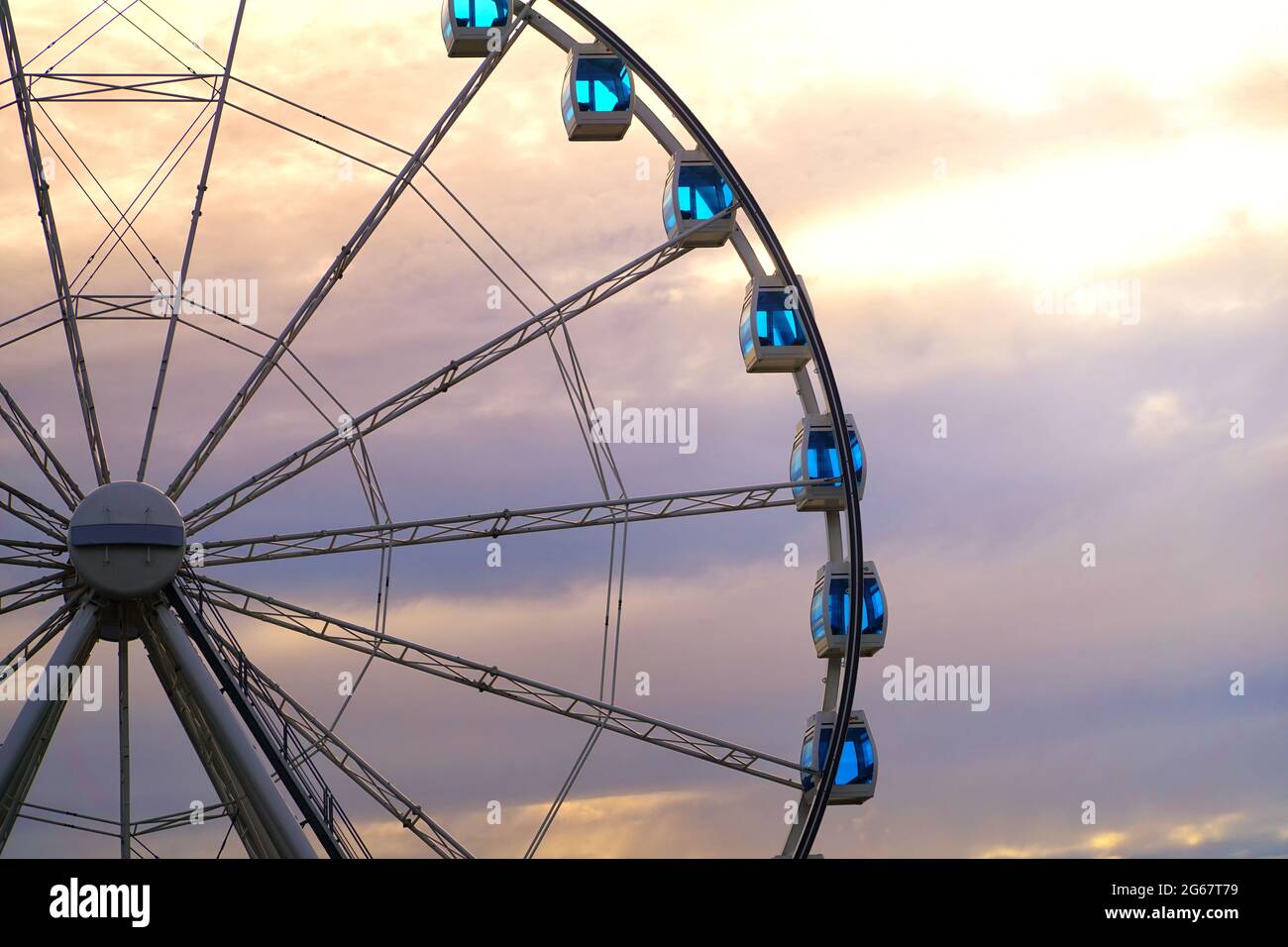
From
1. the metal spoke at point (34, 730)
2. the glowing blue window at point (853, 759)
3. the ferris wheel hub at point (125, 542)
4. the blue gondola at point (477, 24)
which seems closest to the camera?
the metal spoke at point (34, 730)

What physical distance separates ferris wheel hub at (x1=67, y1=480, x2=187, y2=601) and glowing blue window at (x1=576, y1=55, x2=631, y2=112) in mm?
8364

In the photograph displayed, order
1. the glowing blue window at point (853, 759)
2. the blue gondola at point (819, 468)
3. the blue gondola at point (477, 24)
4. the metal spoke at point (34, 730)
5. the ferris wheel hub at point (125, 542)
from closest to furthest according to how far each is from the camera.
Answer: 1. the metal spoke at point (34, 730)
2. the ferris wheel hub at point (125, 542)
3. the glowing blue window at point (853, 759)
4. the blue gondola at point (819, 468)
5. the blue gondola at point (477, 24)

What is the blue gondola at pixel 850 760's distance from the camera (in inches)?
1085

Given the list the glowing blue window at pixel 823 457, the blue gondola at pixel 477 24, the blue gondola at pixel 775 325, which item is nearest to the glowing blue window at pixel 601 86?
the blue gondola at pixel 477 24

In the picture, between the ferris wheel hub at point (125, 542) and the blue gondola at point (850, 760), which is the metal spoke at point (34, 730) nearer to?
the ferris wheel hub at point (125, 542)

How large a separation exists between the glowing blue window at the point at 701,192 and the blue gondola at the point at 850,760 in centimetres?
713

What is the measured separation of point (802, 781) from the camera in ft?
90.8

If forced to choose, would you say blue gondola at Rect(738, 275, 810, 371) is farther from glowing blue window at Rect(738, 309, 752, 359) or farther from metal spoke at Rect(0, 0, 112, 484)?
metal spoke at Rect(0, 0, 112, 484)

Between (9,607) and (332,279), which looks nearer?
(9,607)

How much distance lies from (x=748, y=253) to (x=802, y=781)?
23.9 ft

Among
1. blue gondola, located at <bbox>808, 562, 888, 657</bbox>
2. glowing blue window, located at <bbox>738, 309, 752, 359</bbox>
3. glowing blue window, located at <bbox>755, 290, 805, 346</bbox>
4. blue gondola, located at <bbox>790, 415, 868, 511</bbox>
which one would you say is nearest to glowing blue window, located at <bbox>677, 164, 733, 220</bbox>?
glowing blue window, located at <bbox>755, 290, 805, 346</bbox>
